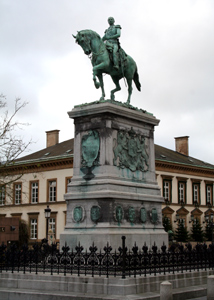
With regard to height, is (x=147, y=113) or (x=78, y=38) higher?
(x=78, y=38)

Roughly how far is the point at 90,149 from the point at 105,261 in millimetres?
4264

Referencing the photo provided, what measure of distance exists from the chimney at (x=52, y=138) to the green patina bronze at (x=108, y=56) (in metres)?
48.5

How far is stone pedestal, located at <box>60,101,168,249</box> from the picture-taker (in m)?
15.8

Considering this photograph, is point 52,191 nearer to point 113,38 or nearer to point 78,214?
point 113,38

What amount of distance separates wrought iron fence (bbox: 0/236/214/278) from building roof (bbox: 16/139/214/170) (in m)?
39.6

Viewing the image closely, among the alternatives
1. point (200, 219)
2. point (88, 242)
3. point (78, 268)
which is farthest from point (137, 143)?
point (200, 219)

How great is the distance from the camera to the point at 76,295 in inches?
501

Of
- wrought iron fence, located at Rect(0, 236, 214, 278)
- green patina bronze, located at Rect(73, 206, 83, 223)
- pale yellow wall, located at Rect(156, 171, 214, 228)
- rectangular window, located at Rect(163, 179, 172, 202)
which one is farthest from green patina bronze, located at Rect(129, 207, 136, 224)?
rectangular window, located at Rect(163, 179, 172, 202)

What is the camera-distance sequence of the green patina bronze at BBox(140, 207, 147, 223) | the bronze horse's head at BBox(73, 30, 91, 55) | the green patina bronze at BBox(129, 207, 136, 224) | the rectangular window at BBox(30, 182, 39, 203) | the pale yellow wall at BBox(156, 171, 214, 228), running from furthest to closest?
the pale yellow wall at BBox(156, 171, 214, 228)
the rectangular window at BBox(30, 182, 39, 203)
the bronze horse's head at BBox(73, 30, 91, 55)
the green patina bronze at BBox(140, 207, 147, 223)
the green patina bronze at BBox(129, 207, 136, 224)

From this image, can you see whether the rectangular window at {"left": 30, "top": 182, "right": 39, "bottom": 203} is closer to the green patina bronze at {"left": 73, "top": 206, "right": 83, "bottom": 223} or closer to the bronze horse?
the bronze horse

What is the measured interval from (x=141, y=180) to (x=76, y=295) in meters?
5.75

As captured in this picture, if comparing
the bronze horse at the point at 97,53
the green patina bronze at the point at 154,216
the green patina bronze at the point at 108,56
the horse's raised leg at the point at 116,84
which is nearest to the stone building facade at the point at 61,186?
the horse's raised leg at the point at 116,84

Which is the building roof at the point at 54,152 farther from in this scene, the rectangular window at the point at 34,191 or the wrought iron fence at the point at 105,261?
the wrought iron fence at the point at 105,261

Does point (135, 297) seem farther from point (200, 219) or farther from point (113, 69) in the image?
point (200, 219)
